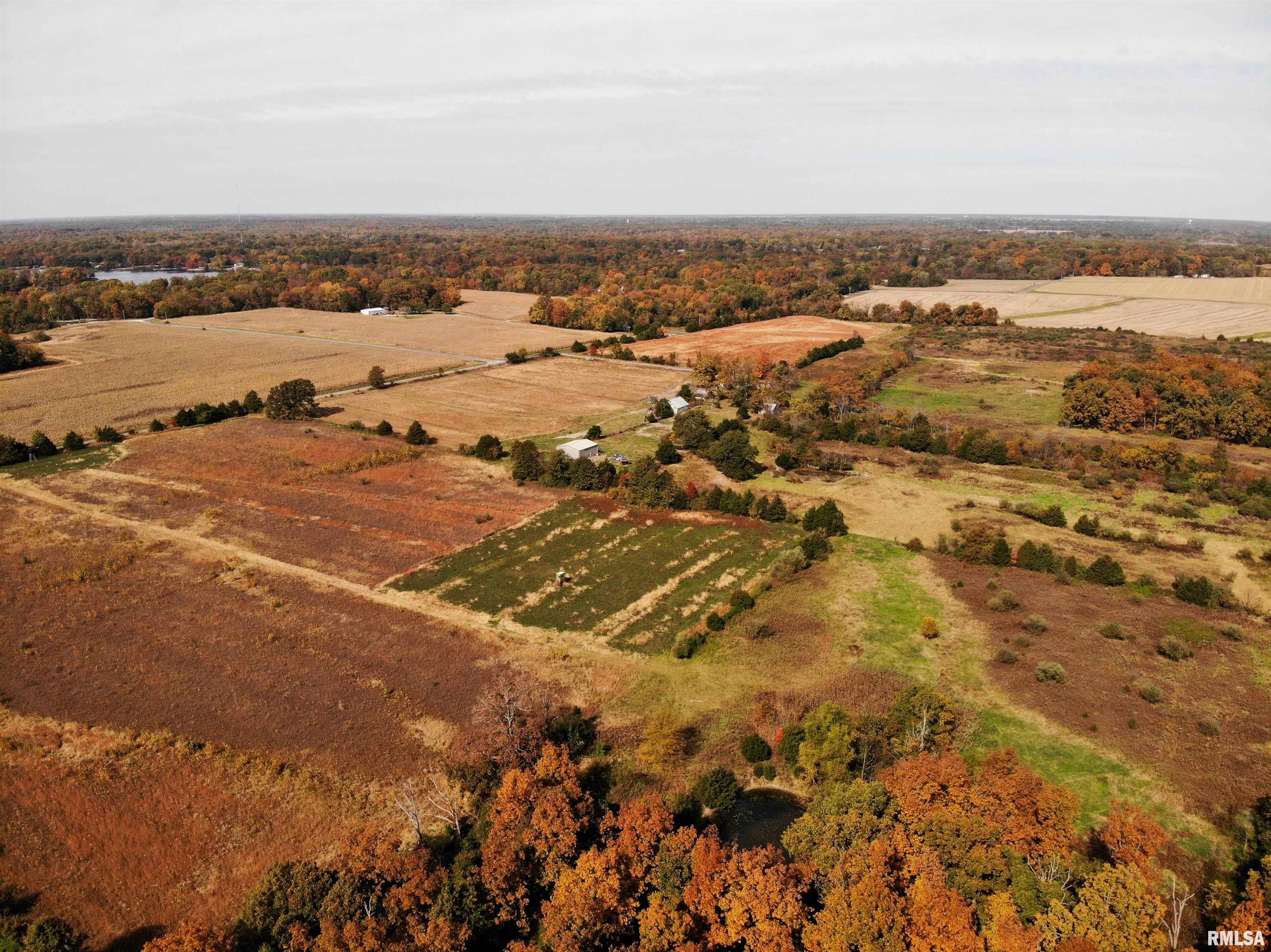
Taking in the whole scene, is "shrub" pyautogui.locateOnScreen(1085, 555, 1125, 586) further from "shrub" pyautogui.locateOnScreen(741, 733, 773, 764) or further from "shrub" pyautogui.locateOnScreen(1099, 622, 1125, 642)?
"shrub" pyautogui.locateOnScreen(741, 733, 773, 764)

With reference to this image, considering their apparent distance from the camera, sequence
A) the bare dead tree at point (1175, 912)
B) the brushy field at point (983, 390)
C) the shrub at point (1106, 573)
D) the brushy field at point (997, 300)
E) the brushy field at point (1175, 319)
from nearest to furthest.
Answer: the bare dead tree at point (1175, 912)
the shrub at point (1106, 573)
the brushy field at point (983, 390)
the brushy field at point (1175, 319)
the brushy field at point (997, 300)

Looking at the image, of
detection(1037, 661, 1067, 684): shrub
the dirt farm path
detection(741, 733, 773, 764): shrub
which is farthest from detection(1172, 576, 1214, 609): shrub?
the dirt farm path

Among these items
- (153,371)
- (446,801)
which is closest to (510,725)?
(446,801)

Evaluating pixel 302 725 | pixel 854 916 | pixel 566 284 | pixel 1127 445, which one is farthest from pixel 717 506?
pixel 566 284

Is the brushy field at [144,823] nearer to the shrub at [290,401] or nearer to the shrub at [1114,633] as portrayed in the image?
the shrub at [1114,633]

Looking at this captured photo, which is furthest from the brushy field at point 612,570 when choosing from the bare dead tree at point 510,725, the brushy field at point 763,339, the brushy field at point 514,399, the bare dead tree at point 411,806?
the brushy field at point 763,339

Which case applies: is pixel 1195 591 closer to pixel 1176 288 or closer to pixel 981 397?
pixel 981 397

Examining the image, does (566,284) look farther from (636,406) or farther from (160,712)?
(160,712)
